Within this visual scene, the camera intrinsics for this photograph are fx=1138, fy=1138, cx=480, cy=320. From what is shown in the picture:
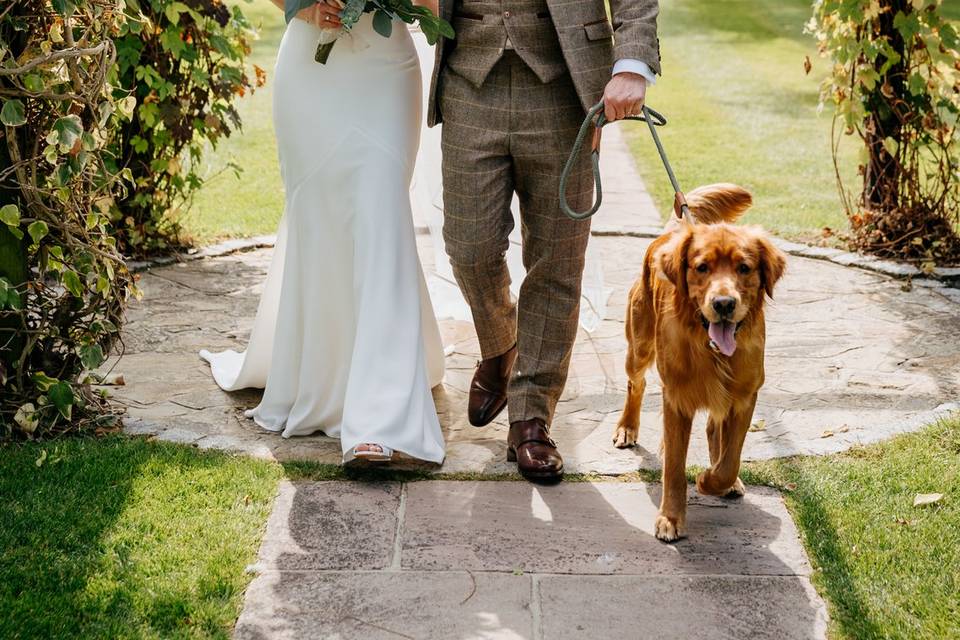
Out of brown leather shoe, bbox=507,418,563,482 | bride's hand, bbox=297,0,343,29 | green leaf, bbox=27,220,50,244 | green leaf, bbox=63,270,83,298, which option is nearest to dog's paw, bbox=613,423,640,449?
brown leather shoe, bbox=507,418,563,482

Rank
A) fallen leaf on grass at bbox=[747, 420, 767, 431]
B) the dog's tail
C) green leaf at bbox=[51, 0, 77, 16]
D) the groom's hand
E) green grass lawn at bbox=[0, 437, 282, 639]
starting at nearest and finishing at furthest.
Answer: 1. green grass lawn at bbox=[0, 437, 282, 639]
2. green leaf at bbox=[51, 0, 77, 16]
3. the groom's hand
4. the dog's tail
5. fallen leaf on grass at bbox=[747, 420, 767, 431]

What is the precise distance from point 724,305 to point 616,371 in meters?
1.98

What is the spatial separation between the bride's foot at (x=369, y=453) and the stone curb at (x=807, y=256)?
2.75 m

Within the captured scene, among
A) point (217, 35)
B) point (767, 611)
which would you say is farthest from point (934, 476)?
point (217, 35)

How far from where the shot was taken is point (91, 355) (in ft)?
13.8

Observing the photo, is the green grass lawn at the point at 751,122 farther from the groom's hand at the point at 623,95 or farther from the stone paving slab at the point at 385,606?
the stone paving slab at the point at 385,606

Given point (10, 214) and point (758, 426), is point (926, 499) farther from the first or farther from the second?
point (10, 214)

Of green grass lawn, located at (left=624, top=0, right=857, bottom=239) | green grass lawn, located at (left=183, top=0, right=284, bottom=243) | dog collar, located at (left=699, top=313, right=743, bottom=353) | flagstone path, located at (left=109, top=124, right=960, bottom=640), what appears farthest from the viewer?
green grass lawn, located at (left=624, top=0, right=857, bottom=239)

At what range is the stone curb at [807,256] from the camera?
6508 millimetres

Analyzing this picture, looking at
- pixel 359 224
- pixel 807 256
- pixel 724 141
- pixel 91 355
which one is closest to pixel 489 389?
pixel 359 224

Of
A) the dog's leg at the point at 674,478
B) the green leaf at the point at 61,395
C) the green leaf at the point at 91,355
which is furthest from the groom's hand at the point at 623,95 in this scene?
the green leaf at the point at 61,395

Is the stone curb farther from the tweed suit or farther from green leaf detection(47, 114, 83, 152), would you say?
green leaf detection(47, 114, 83, 152)

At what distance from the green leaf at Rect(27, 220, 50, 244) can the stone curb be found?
2.64 m

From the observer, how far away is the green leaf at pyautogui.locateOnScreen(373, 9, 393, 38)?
13.0 feet
